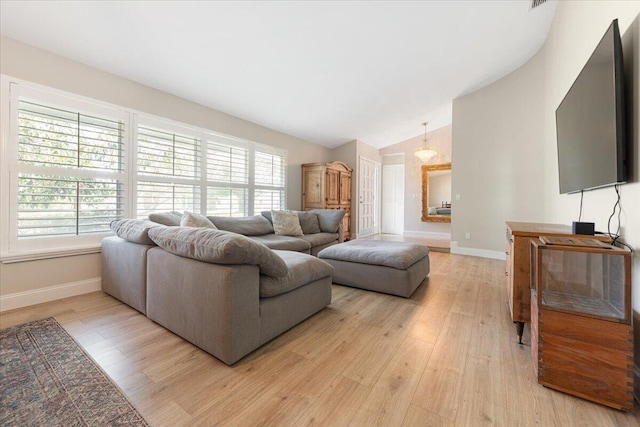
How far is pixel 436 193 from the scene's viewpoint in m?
6.59

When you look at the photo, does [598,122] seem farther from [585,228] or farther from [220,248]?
[220,248]

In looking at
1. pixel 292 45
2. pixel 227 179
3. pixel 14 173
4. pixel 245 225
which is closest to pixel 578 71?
pixel 292 45

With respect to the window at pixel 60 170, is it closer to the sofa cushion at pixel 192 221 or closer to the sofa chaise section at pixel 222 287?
the sofa cushion at pixel 192 221

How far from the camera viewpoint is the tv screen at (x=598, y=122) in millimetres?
1359

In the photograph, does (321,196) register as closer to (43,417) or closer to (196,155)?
(196,155)

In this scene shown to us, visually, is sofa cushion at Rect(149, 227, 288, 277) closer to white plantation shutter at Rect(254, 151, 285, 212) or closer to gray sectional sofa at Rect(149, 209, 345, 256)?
gray sectional sofa at Rect(149, 209, 345, 256)

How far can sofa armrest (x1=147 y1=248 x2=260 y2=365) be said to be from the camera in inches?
57.0

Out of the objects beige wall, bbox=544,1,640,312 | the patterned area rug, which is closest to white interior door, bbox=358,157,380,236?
beige wall, bbox=544,1,640,312

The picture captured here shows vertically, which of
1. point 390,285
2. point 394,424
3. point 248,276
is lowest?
point 394,424

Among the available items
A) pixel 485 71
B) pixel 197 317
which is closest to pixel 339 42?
pixel 485 71

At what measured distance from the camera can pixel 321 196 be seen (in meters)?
→ 5.24

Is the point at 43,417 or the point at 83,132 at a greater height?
the point at 83,132

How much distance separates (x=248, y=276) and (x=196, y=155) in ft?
9.02

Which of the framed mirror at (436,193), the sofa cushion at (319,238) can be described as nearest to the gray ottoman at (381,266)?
the sofa cushion at (319,238)
